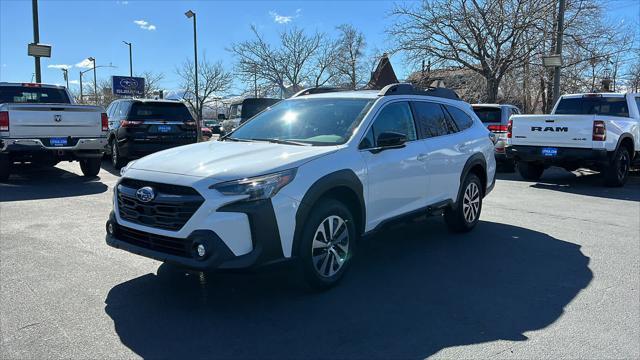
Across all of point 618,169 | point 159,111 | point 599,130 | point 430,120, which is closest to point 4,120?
point 159,111

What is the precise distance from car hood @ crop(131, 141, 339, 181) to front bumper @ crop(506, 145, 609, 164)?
8.10 metres

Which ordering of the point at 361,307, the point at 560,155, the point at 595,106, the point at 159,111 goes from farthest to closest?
the point at 159,111, the point at 595,106, the point at 560,155, the point at 361,307

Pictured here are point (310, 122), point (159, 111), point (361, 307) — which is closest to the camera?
Result: point (361, 307)

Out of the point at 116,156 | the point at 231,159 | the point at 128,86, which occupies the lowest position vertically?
the point at 116,156

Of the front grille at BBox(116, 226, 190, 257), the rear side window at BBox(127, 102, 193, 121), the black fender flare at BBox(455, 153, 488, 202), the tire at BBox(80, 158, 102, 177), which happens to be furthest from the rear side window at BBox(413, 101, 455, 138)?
the rear side window at BBox(127, 102, 193, 121)

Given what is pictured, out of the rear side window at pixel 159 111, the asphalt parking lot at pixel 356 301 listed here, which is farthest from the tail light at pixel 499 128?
the rear side window at pixel 159 111

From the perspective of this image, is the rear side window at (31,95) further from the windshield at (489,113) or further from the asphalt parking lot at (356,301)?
the windshield at (489,113)

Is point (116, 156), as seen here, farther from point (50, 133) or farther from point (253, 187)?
point (253, 187)

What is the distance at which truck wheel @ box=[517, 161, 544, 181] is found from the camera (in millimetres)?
12492

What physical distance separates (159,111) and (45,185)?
3536mm

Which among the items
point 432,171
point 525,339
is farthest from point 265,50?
point 525,339

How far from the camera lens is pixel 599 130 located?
10.7 metres

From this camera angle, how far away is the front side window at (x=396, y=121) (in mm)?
5066

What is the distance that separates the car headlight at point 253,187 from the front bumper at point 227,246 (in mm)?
58
